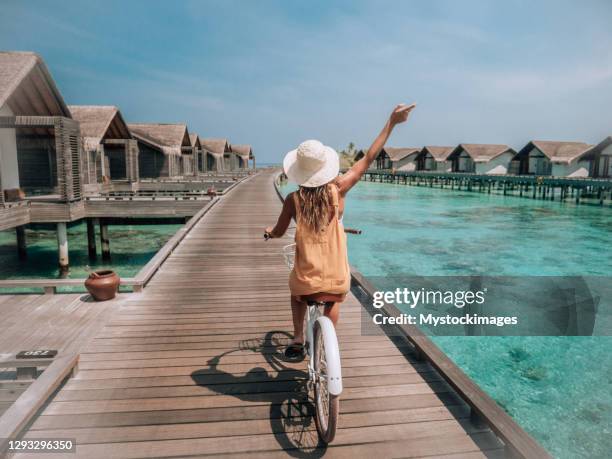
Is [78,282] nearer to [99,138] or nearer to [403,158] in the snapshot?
[99,138]

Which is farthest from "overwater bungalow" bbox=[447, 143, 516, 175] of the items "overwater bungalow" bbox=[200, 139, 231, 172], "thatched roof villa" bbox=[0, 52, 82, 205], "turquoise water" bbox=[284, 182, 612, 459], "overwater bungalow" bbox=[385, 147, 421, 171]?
"thatched roof villa" bbox=[0, 52, 82, 205]

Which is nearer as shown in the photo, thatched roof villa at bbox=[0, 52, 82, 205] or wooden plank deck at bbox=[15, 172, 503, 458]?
wooden plank deck at bbox=[15, 172, 503, 458]

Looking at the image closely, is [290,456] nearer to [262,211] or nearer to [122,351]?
[122,351]

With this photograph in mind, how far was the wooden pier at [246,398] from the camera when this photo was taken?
9.42 feet

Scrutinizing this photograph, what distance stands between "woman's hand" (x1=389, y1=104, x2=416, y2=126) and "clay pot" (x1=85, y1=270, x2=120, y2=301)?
4.85 meters

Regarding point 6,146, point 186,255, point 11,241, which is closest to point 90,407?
point 186,255

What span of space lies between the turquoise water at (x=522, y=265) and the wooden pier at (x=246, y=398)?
4272 millimetres

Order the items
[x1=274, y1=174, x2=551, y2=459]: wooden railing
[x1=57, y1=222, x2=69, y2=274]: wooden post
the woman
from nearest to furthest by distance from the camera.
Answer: [x1=274, y1=174, x2=551, y2=459]: wooden railing
the woman
[x1=57, y1=222, x2=69, y2=274]: wooden post

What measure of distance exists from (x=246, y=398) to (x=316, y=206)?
1.74m

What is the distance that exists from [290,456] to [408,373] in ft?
5.08

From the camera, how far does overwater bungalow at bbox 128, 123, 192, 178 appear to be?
31.3m

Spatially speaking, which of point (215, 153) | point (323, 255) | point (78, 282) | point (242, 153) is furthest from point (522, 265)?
point (242, 153)

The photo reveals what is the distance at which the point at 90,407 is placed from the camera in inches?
129

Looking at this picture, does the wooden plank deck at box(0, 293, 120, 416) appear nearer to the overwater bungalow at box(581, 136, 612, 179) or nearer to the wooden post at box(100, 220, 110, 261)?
the wooden post at box(100, 220, 110, 261)
